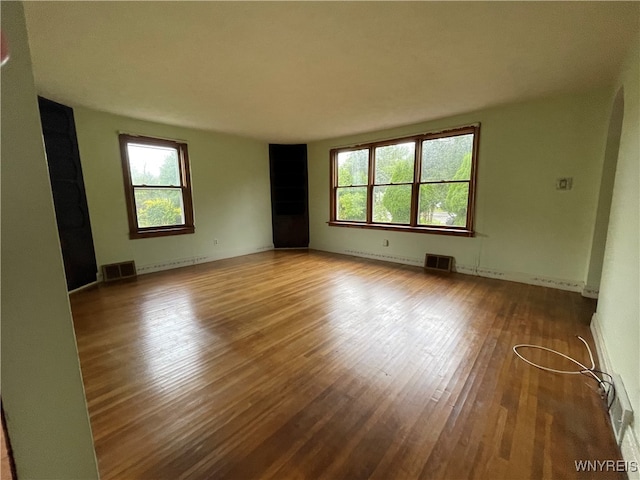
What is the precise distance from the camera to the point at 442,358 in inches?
79.7

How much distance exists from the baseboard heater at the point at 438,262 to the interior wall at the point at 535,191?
0.33 ft

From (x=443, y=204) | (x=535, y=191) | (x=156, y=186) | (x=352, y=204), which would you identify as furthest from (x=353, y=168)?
(x=156, y=186)

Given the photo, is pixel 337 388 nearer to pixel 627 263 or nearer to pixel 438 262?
pixel 627 263

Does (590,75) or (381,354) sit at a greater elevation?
(590,75)

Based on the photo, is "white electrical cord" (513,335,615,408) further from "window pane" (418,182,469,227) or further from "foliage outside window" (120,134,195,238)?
"foliage outside window" (120,134,195,238)

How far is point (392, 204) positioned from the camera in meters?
4.90

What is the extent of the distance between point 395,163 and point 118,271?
474 centimetres

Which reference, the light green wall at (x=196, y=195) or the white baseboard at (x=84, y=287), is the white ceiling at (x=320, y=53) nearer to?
the light green wall at (x=196, y=195)

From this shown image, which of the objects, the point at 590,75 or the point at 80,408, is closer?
the point at 80,408

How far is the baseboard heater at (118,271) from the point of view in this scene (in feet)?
12.9

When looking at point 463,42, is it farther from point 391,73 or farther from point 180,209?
point 180,209

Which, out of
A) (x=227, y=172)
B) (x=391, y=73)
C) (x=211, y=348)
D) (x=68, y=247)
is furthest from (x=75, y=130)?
(x=391, y=73)

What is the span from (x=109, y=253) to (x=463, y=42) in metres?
4.92

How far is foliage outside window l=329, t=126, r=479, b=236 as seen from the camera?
407 centimetres
